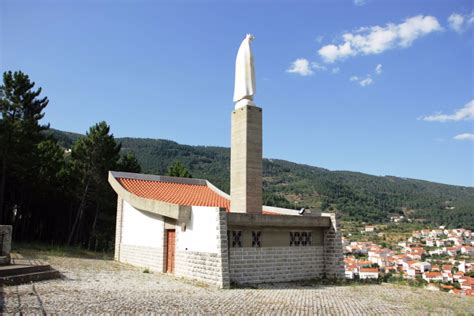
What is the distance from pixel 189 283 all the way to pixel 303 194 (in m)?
109

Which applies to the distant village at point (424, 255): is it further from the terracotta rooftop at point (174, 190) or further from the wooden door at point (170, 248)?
the wooden door at point (170, 248)

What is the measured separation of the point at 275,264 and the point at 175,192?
8214mm

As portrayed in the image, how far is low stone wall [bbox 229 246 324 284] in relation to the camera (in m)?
13.0

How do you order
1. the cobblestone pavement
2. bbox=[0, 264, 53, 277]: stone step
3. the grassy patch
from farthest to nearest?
the grassy patch < bbox=[0, 264, 53, 277]: stone step < the cobblestone pavement

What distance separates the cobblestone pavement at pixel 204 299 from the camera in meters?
8.44

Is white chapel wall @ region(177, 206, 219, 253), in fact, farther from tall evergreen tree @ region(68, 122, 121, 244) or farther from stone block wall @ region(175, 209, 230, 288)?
tall evergreen tree @ region(68, 122, 121, 244)

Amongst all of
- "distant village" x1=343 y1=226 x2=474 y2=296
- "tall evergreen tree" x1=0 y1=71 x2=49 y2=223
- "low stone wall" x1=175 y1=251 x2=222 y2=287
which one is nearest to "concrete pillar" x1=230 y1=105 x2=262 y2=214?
"low stone wall" x1=175 y1=251 x2=222 y2=287

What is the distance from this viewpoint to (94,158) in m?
31.0

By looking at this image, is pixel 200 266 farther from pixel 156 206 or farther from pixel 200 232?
pixel 156 206

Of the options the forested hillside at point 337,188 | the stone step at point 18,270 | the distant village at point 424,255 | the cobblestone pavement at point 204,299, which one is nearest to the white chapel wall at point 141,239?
the cobblestone pavement at point 204,299

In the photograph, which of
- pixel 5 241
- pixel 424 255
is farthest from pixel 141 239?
pixel 424 255

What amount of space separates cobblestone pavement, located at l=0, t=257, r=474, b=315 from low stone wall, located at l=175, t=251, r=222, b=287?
46cm

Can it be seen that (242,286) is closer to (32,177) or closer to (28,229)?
(32,177)

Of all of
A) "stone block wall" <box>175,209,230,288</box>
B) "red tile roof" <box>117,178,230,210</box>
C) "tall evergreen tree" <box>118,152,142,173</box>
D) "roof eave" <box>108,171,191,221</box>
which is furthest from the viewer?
"tall evergreen tree" <box>118,152,142,173</box>
